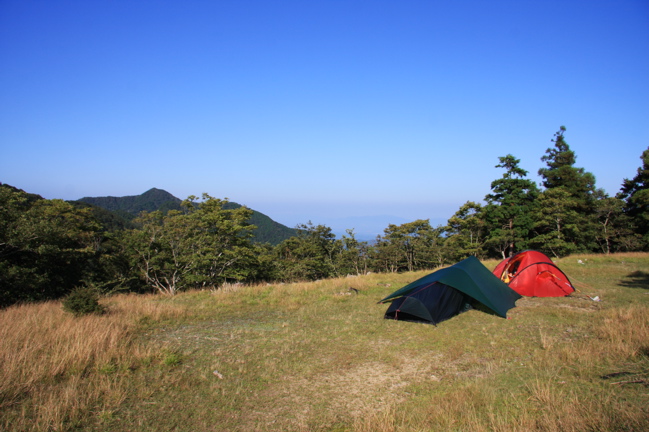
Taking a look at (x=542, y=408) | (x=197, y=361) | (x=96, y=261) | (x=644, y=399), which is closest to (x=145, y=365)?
(x=197, y=361)

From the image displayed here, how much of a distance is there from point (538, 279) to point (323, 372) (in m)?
9.63

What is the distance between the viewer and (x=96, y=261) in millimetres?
20359

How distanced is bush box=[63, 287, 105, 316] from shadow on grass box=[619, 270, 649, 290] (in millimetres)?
18391

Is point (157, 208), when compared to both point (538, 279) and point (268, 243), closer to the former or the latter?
point (268, 243)

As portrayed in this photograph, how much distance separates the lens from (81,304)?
8.79 meters

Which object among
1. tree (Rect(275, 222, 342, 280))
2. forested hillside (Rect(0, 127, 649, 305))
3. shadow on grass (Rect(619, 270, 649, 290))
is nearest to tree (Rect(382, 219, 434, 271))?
forested hillside (Rect(0, 127, 649, 305))

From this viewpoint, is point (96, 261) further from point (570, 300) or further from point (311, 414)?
point (570, 300)

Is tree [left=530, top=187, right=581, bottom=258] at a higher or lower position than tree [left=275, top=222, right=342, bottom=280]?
higher

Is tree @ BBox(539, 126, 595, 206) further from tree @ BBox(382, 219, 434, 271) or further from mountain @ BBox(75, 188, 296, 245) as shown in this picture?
mountain @ BBox(75, 188, 296, 245)

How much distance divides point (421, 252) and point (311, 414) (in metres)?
37.8

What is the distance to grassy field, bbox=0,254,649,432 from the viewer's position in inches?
166

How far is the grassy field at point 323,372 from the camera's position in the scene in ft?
13.8

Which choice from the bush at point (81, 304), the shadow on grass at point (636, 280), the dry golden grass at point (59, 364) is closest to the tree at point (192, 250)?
the bush at point (81, 304)

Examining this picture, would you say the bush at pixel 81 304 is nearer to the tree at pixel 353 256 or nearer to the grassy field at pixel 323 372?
the grassy field at pixel 323 372
